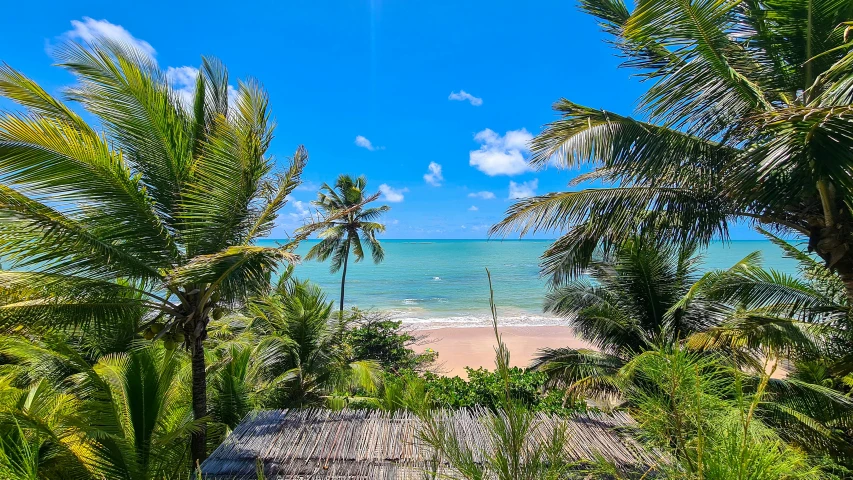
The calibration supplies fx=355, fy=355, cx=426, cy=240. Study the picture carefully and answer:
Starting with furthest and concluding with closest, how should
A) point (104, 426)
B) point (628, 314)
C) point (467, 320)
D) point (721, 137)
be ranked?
point (467, 320) < point (628, 314) < point (721, 137) < point (104, 426)

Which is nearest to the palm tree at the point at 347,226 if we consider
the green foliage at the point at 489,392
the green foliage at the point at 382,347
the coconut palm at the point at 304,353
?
the green foliage at the point at 382,347

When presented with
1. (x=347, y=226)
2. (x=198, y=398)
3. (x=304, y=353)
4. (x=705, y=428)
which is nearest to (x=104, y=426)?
(x=198, y=398)

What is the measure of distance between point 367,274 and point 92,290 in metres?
41.2

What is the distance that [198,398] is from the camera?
4125mm

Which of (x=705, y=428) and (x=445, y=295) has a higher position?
(x=705, y=428)

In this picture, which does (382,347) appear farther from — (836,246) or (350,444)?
(836,246)

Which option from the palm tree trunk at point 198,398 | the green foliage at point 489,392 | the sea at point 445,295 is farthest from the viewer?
the sea at point 445,295

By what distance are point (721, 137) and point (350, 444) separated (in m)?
5.00

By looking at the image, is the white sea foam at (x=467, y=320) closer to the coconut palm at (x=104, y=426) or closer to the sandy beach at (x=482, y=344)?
the sandy beach at (x=482, y=344)

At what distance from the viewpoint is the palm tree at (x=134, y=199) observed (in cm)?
311

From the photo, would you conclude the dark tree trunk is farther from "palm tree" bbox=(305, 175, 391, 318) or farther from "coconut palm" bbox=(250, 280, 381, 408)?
"palm tree" bbox=(305, 175, 391, 318)

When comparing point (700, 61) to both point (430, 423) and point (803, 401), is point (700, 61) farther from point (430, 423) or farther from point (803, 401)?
point (430, 423)

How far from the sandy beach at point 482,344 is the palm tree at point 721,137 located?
1011cm

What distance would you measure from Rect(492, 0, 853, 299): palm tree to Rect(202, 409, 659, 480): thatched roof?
7.42 feet
